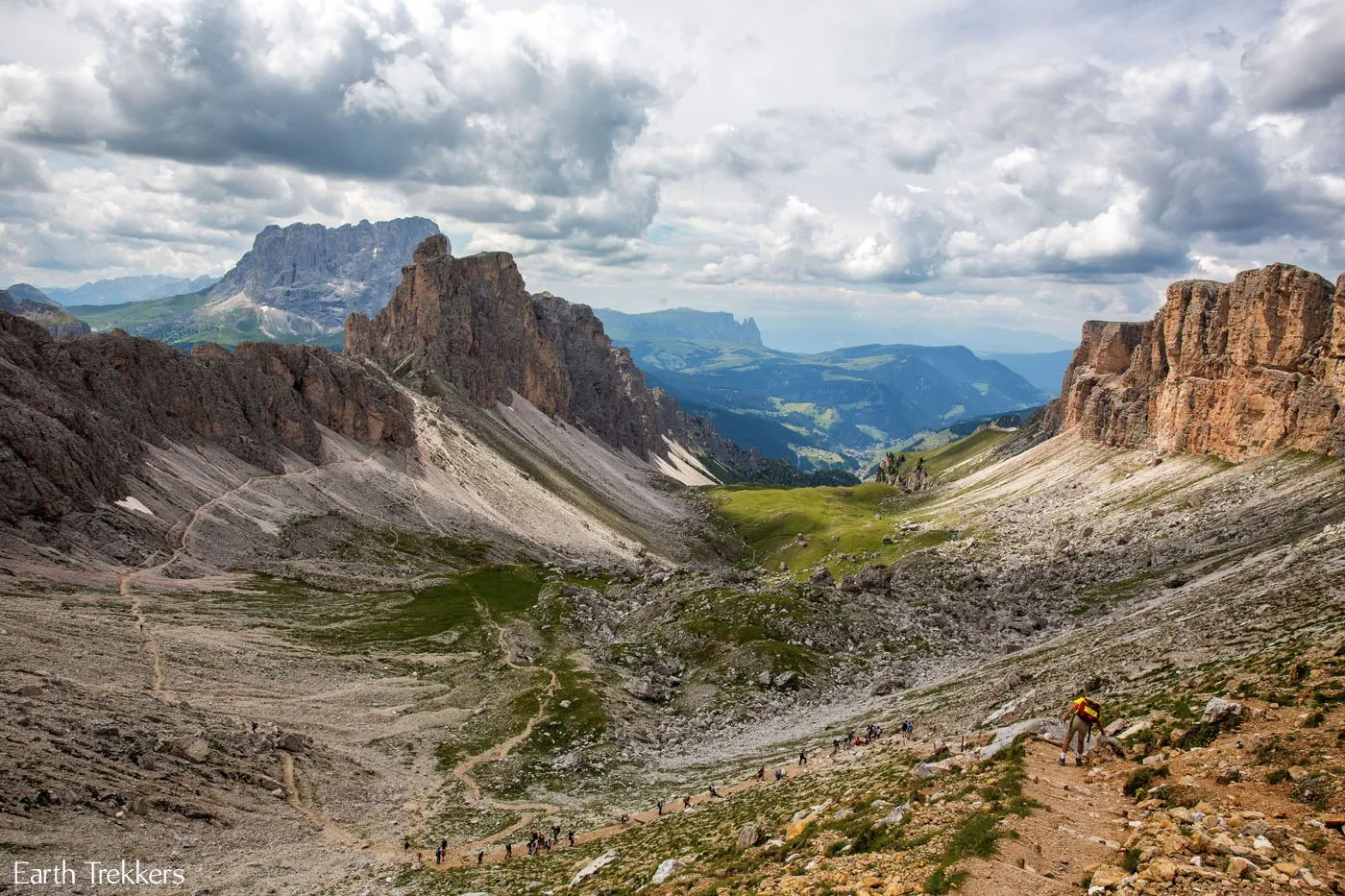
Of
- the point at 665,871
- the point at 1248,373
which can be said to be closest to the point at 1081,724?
the point at 665,871

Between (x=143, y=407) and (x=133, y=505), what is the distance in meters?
28.2

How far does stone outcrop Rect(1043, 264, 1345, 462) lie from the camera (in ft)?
392

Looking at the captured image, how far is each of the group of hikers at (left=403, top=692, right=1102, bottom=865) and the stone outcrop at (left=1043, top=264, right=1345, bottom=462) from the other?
309ft

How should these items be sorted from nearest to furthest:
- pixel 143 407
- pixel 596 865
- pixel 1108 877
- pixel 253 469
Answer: pixel 1108 877, pixel 596 865, pixel 143 407, pixel 253 469

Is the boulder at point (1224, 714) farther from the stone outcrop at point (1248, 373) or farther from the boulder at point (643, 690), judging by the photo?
the stone outcrop at point (1248, 373)

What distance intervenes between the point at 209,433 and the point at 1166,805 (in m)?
144

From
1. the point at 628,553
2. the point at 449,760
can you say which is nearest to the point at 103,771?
the point at 449,760

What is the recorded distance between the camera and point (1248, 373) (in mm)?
137750

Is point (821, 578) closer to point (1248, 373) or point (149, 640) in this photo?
point (149, 640)

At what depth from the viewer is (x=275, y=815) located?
48719mm

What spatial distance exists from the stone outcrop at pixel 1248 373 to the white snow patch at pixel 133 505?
529 ft

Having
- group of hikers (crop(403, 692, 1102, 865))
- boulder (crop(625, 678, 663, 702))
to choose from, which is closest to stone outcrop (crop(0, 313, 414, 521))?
boulder (crop(625, 678, 663, 702))

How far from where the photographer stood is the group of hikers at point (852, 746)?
2988 centimetres

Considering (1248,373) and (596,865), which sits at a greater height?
(1248,373)
